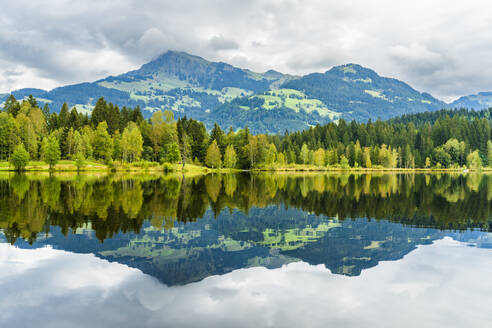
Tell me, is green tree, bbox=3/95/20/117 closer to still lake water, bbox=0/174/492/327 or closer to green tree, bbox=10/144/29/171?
green tree, bbox=10/144/29/171

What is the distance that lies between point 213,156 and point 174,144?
784 inches

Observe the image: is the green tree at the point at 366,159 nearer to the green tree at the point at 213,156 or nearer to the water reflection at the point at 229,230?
the green tree at the point at 213,156

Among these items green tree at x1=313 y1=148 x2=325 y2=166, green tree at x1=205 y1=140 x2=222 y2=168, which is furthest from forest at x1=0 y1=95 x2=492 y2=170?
green tree at x1=313 y1=148 x2=325 y2=166

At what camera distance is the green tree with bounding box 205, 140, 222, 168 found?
5281 inches

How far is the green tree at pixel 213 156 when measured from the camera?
440 feet

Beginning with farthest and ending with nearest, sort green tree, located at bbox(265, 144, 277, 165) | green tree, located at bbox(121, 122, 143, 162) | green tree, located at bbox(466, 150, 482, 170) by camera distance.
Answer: green tree, located at bbox(466, 150, 482, 170), green tree, located at bbox(265, 144, 277, 165), green tree, located at bbox(121, 122, 143, 162)

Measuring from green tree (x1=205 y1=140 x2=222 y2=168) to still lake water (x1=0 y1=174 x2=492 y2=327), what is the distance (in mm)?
107525

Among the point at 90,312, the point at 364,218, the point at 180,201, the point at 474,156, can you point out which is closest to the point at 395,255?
the point at 364,218

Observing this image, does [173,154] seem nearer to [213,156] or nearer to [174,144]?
[174,144]

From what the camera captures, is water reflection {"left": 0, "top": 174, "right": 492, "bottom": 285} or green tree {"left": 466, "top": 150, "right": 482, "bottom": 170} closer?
water reflection {"left": 0, "top": 174, "right": 492, "bottom": 285}

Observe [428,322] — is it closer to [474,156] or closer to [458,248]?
[458,248]

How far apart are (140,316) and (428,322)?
7.67 m

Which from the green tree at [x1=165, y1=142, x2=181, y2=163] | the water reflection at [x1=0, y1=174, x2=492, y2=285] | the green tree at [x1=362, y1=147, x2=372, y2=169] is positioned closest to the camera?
the water reflection at [x1=0, y1=174, x2=492, y2=285]

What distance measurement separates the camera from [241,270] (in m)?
13.6
